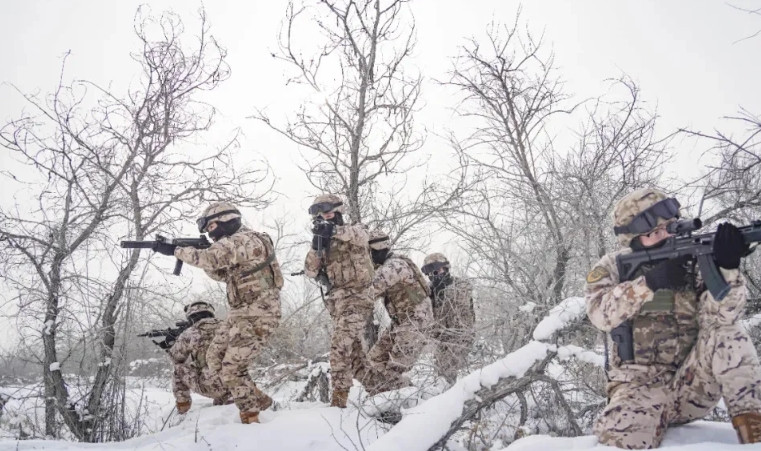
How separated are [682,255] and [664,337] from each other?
0.50 metres

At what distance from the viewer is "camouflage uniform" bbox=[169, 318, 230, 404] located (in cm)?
468

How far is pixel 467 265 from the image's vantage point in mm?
4805

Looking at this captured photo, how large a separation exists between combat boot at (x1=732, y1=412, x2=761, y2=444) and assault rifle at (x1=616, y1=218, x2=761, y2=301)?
49 centimetres

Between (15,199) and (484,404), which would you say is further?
(15,199)

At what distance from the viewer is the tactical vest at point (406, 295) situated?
4855mm

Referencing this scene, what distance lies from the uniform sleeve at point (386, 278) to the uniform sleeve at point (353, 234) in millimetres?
385

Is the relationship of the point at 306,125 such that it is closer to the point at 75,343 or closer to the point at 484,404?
the point at 75,343

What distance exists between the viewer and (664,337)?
2480 millimetres

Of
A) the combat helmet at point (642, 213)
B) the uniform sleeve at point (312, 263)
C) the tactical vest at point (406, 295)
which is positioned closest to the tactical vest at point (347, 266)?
the uniform sleeve at point (312, 263)

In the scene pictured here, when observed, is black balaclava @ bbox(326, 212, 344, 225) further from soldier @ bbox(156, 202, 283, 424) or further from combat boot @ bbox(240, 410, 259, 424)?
combat boot @ bbox(240, 410, 259, 424)

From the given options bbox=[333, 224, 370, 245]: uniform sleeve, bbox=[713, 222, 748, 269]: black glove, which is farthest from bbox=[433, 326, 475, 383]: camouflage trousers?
bbox=[713, 222, 748, 269]: black glove

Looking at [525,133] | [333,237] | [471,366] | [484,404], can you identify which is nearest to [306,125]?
[333,237]

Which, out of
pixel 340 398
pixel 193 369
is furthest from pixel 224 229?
pixel 340 398

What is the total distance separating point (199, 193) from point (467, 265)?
10.4ft
